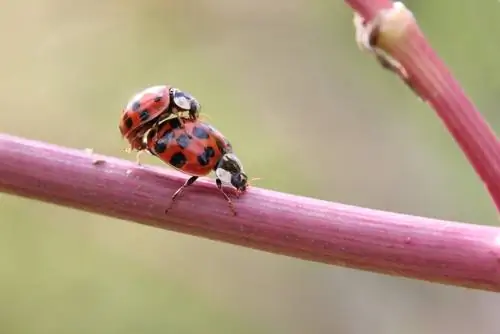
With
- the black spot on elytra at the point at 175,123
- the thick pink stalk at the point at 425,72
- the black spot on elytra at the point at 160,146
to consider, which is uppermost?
the thick pink stalk at the point at 425,72

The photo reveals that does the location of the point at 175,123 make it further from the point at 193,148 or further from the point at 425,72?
the point at 425,72

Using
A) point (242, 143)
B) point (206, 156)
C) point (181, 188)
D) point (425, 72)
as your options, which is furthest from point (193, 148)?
point (242, 143)

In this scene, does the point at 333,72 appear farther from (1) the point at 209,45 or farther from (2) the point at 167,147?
(2) the point at 167,147

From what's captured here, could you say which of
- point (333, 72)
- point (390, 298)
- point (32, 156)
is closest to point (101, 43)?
point (333, 72)

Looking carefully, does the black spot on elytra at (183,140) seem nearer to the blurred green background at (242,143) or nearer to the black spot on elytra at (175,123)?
the black spot on elytra at (175,123)

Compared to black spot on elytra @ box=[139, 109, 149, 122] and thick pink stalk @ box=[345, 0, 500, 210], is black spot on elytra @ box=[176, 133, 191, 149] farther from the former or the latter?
thick pink stalk @ box=[345, 0, 500, 210]

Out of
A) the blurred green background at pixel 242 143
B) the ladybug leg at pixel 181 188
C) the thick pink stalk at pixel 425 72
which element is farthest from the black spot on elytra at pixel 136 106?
the blurred green background at pixel 242 143

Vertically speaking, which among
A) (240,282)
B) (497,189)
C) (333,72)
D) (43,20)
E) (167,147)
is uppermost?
(497,189)
